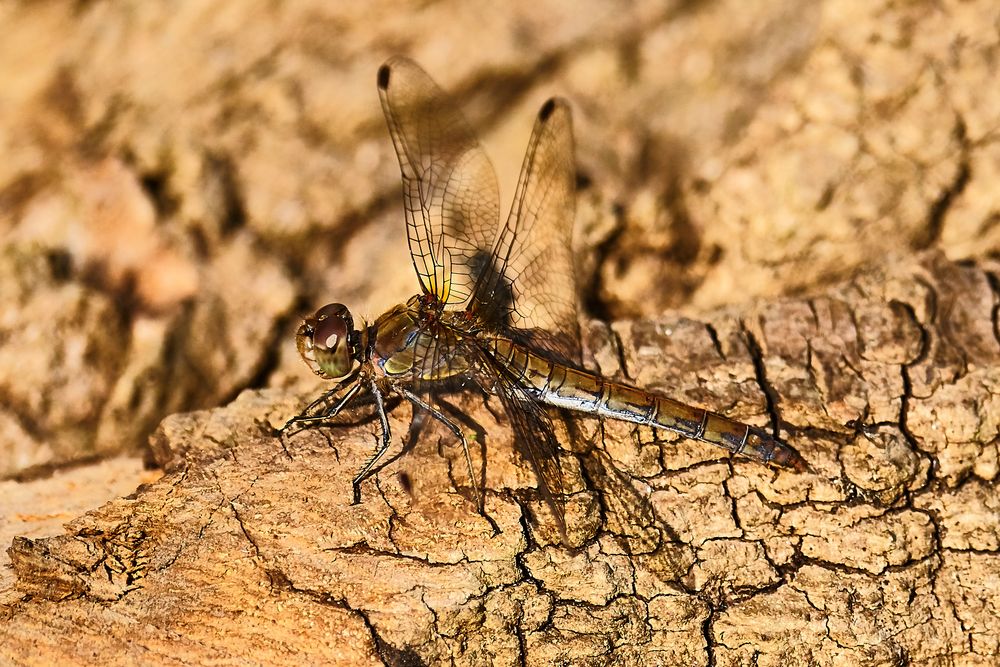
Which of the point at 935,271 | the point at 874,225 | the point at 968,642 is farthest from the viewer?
the point at 874,225

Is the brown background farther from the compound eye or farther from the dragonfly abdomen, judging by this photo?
the compound eye

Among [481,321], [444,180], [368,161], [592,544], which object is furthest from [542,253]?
[592,544]

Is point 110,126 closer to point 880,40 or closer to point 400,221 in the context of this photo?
point 400,221

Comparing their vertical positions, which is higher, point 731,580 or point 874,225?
point 874,225

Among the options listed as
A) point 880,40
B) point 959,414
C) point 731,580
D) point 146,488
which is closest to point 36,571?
point 146,488

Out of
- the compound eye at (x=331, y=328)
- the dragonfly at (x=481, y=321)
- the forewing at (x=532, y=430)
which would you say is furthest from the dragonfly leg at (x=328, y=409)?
the forewing at (x=532, y=430)

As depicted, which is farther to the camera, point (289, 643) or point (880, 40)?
point (880, 40)
